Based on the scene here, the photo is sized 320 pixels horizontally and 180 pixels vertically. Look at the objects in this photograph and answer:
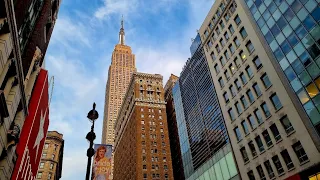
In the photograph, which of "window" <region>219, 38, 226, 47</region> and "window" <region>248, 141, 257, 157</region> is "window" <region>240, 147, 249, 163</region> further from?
"window" <region>219, 38, 226, 47</region>

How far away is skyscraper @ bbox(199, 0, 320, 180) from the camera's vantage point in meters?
29.8

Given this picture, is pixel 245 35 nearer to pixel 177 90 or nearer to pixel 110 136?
pixel 177 90

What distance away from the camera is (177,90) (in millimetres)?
73438

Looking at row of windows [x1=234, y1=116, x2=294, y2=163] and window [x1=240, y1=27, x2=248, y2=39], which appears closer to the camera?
row of windows [x1=234, y1=116, x2=294, y2=163]

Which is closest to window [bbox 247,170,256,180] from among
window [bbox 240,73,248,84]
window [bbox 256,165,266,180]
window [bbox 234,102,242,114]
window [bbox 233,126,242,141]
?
window [bbox 256,165,266,180]

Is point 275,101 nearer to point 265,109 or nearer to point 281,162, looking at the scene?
point 265,109

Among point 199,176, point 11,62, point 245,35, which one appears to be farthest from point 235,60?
point 11,62

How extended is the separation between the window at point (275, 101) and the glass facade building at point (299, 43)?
264 cm

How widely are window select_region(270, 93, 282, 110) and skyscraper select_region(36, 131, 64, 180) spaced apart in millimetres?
62942

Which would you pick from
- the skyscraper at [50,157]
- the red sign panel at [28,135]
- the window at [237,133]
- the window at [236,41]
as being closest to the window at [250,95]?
the window at [237,133]

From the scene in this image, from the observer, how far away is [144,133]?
103 metres

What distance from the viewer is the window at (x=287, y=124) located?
31825mm

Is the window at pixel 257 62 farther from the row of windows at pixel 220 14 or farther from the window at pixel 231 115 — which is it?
the row of windows at pixel 220 14

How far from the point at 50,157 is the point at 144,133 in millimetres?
34921
